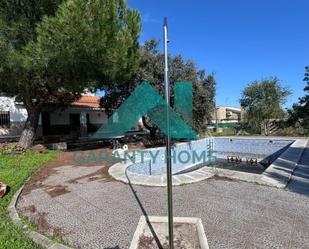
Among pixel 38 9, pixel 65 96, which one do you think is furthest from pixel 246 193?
pixel 65 96

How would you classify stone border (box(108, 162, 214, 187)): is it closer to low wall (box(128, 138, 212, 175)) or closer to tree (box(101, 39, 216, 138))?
low wall (box(128, 138, 212, 175))

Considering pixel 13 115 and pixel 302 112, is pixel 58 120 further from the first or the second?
pixel 302 112

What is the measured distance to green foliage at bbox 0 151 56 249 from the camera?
3721 mm

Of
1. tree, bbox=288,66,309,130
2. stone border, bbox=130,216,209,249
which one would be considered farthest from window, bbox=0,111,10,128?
tree, bbox=288,66,309,130

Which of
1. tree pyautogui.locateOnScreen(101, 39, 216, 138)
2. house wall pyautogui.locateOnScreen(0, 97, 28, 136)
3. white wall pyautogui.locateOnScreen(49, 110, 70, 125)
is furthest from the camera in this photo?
white wall pyautogui.locateOnScreen(49, 110, 70, 125)

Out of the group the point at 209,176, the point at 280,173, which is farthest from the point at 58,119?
the point at 280,173

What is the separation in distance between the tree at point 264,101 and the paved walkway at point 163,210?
21340 mm

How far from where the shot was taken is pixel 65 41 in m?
8.61

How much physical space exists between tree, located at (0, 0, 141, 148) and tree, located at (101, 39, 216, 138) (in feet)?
9.98

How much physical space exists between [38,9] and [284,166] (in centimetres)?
1299

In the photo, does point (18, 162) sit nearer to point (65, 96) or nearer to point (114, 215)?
point (65, 96)

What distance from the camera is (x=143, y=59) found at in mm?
14859

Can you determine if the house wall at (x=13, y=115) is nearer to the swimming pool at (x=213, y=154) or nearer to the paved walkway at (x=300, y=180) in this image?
the swimming pool at (x=213, y=154)

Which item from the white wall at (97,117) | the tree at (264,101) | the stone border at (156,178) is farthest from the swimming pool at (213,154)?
the white wall at (97,117)
